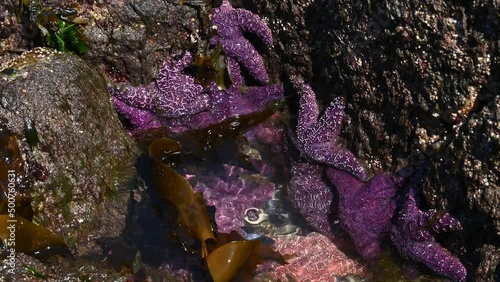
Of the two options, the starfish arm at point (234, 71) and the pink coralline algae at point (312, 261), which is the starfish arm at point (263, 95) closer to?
the starfish arm at point (234, 71)

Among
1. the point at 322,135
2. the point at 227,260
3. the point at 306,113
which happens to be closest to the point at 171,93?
the point at 306,113

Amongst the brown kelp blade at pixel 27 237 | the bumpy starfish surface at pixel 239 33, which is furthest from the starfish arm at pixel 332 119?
the brown kelp blade at pixel 27 237

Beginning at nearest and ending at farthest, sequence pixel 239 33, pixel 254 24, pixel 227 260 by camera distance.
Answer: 1. pixel 227 260
2. pixel 254 24
3. pixel 239 33

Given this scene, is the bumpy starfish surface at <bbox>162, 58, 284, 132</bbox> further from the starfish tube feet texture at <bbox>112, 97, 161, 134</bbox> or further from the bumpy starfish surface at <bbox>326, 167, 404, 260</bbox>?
the bumpy starfish surface at <bbox>326, 167, 404, 260</bbox>

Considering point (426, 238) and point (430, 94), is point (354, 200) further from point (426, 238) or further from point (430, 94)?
point (430, 94)

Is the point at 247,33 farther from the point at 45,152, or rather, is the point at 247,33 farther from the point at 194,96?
the point at 45,152
